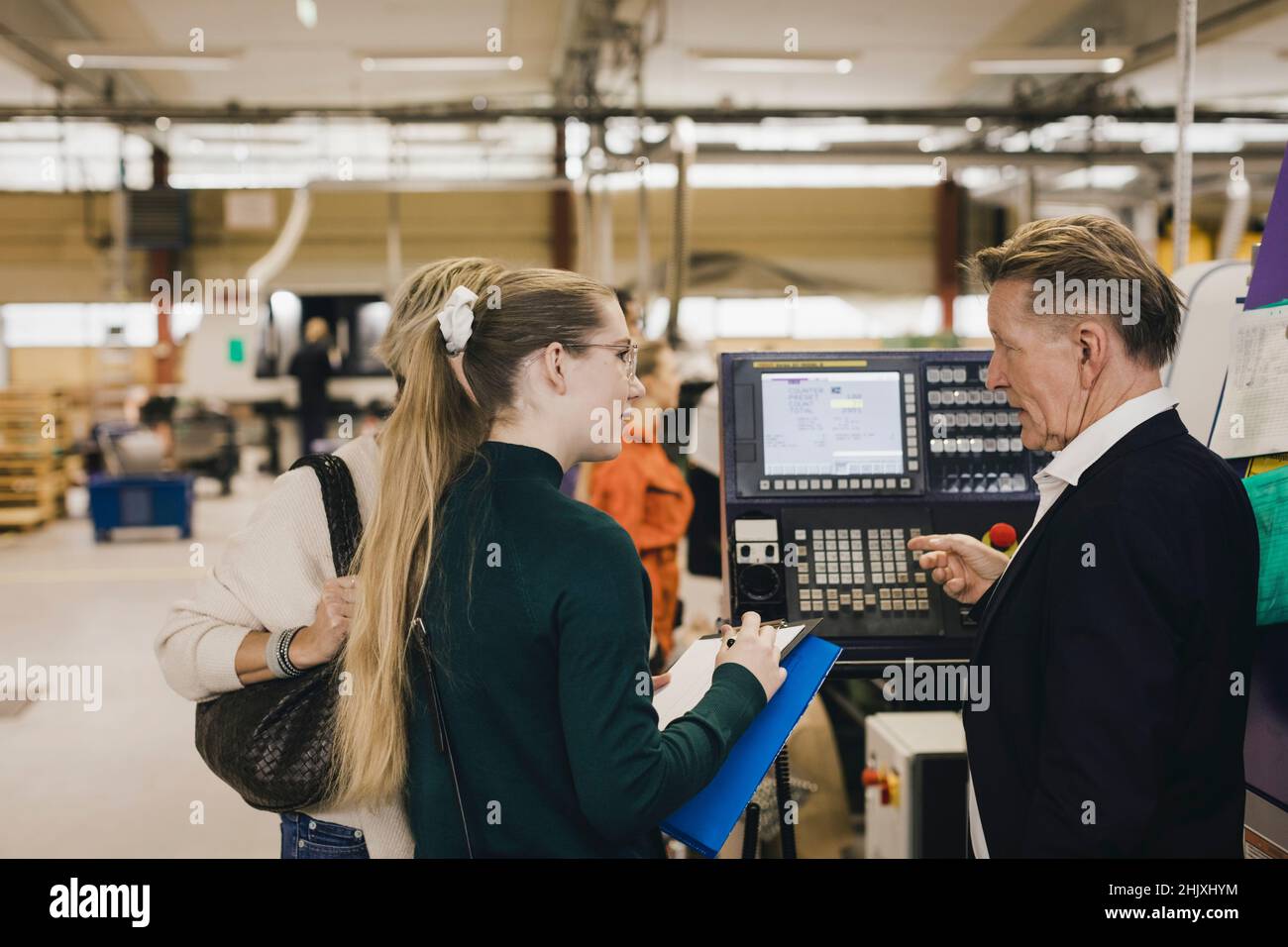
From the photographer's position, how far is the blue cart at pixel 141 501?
30.0 feet

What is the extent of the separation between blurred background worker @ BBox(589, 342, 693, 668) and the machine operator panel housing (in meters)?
1.41

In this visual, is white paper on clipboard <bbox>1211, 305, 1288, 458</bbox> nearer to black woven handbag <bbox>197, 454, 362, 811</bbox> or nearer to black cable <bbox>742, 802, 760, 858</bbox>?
black cable <bbox>742, 802, 760, 858</bbox>

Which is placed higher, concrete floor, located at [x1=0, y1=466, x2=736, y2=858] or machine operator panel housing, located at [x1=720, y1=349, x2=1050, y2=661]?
machine operator panel housing, located at [x1=720, y1=349, x2=1050, y2=661]

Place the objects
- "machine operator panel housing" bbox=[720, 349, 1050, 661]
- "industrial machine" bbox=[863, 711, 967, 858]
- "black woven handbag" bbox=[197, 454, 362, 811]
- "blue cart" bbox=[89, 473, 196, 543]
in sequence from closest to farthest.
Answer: "black woven handbag" bbox=[197, 454, 362, 811], "machine operator panel housing" bbox=[720, 349, 1050, 661], "industrial machine" bbox=[863, 711, 967, 858], "blue cart" bbox=[89, 473, 196, 543]

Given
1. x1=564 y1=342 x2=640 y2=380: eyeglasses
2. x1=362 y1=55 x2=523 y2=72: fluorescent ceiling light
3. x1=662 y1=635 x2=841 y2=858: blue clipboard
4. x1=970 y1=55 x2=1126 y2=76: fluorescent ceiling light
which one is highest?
x1=970 y1=55 x2=1126 y2=76: fluorescent ceiling light

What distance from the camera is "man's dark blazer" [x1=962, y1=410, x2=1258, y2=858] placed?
1258 millimetres

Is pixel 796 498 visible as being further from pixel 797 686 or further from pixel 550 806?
pixel 550 806

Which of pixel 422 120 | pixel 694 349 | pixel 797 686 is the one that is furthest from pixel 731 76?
pixel 797 686

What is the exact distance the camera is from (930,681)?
1.94m

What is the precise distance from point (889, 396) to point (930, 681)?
565 millimetres

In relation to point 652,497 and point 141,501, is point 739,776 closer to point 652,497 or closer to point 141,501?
point 652,497

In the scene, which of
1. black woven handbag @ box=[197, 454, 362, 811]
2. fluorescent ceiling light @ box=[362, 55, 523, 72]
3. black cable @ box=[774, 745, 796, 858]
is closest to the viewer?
black woven handbag @ box=[197, 454, 362, 811]

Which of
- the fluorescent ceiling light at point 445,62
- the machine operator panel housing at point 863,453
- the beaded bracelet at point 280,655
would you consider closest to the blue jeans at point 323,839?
the beaded bracelet at point 280,655

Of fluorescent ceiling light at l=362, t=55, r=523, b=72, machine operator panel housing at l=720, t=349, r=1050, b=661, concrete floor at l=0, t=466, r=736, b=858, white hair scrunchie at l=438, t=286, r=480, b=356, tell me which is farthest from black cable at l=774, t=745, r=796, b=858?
fluorescent ceiling light at l=362, t=55, r=523, b=72
